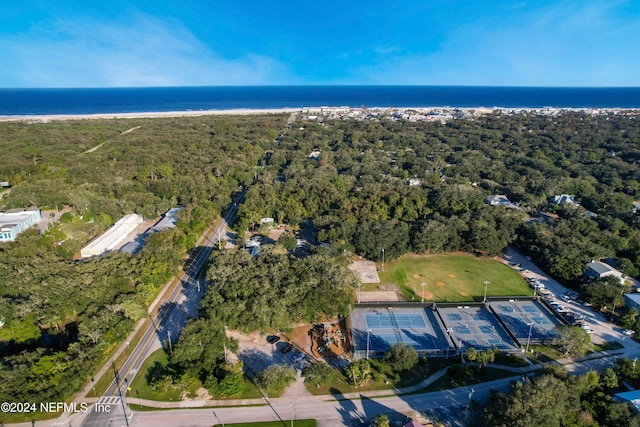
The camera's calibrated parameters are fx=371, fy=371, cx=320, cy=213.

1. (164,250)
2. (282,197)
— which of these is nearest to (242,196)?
(282,197)

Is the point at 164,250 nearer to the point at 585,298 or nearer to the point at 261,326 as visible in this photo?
the point at 261,326

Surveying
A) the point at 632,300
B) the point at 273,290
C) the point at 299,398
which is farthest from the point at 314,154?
the point at 299,398

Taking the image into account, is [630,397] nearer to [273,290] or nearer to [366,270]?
[366,270]

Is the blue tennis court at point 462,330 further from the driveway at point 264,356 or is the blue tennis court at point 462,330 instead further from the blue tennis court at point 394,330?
the driveway at point 264,356

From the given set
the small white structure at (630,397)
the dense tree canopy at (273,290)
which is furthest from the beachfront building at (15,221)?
the small white structure at (630,397)

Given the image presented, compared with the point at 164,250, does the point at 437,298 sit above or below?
below

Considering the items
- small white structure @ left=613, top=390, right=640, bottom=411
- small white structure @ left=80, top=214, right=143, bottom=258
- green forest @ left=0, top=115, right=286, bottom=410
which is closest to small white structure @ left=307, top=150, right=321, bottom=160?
green forest @ left=0, top=115, right=286, bottom=410
